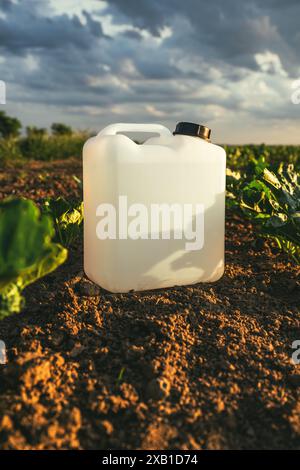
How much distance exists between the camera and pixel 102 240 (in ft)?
8.25

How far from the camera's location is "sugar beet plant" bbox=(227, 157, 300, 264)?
2682 millimetres

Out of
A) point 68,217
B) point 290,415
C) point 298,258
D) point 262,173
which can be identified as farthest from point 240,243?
point 290,415

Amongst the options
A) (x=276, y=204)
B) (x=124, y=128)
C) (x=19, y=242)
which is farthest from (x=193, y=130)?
(x=19, y=242)

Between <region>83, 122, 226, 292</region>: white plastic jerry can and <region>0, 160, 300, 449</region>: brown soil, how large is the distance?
0.41ft

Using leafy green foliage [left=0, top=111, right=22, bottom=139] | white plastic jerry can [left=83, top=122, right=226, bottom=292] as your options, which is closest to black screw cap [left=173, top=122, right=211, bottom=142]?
white plastic jerry can [left=83, top=122, right=226, bottom=292]

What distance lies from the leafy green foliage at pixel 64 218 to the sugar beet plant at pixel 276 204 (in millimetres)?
958

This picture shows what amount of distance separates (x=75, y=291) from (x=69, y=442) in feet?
3.26

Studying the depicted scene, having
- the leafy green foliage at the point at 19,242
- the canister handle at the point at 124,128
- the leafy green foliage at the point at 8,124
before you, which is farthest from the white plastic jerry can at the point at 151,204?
the leafy green foliage at the point at 8,124

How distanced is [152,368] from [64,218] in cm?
111

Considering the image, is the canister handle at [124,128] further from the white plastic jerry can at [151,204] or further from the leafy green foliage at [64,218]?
the leafy green foliage at [64,218]

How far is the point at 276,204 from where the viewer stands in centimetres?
293

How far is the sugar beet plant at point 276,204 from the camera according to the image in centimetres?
268

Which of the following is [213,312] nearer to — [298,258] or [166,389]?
[166,389]

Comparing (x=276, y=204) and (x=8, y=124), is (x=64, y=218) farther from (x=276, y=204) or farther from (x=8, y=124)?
(x=8, y=124)
